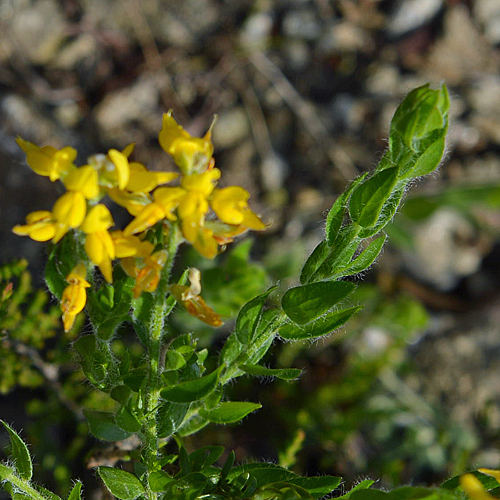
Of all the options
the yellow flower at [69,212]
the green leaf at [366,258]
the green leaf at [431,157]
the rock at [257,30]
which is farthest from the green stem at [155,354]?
the rock at [257,30]

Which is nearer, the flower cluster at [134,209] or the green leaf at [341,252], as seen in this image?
the flower cluster at [134,209]

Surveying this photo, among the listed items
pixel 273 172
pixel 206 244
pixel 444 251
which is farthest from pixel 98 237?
pixel 444 251

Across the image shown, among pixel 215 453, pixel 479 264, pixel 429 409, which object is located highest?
pixel 215 453

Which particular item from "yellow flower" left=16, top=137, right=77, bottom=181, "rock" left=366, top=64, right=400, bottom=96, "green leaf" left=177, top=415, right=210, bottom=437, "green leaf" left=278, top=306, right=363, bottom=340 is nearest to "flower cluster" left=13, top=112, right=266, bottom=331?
"yellow flower" left=16, top=137, right=77, bottom=181

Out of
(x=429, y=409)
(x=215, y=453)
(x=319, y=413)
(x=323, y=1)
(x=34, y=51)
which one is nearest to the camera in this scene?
(x=215, y=453)

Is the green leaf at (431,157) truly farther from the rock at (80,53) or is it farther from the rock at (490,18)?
the rock at (490,18)

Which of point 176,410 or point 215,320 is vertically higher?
point 215,320

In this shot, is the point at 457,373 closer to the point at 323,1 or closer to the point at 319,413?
the point at 319,413

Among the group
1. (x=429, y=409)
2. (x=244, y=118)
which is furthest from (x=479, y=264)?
(x=244, y=118)
